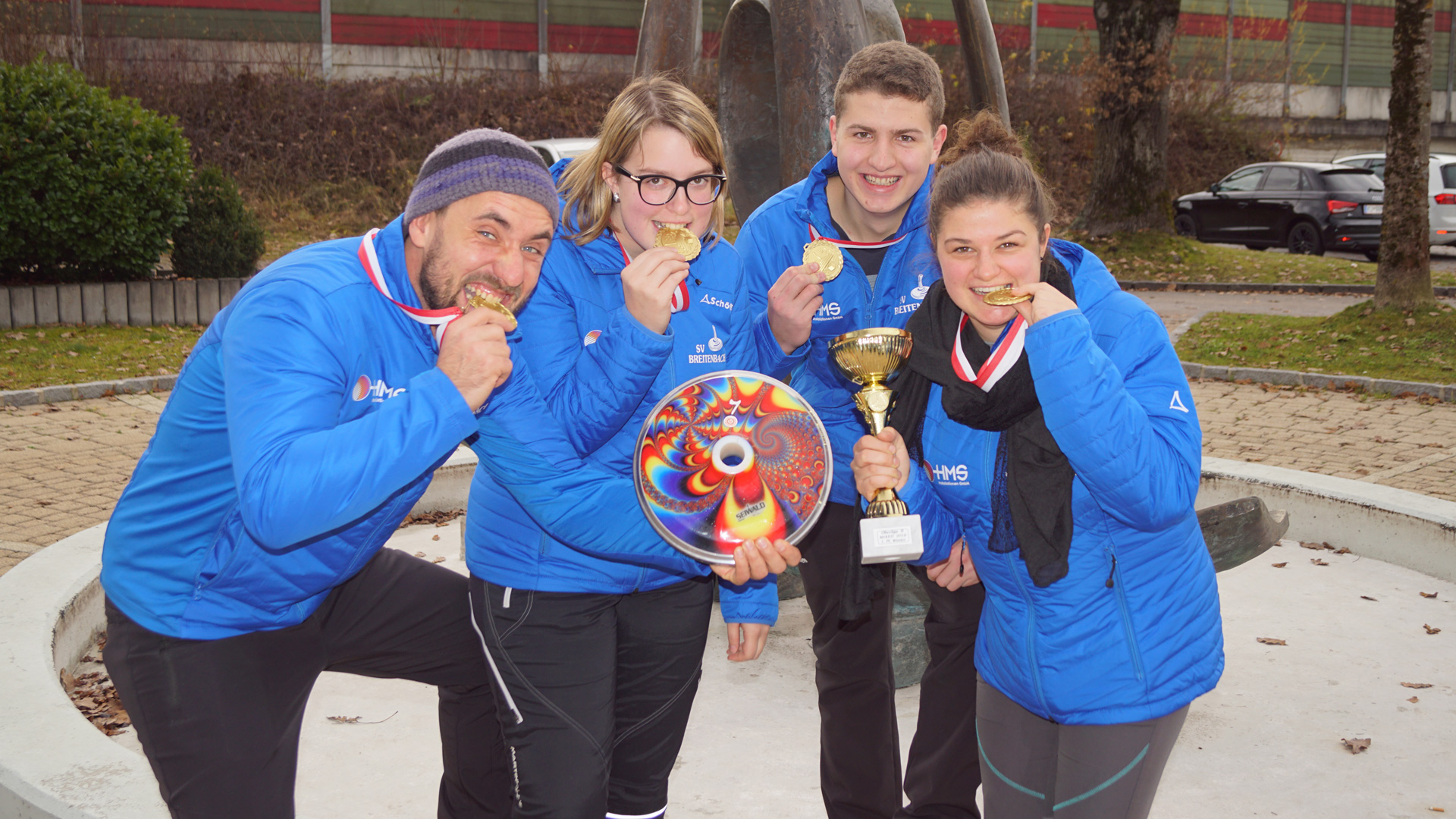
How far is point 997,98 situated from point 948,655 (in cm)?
497

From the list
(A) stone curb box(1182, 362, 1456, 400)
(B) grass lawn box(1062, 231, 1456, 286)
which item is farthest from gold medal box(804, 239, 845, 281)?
(B) grass lawn box(1062, 231, 1456, 286)

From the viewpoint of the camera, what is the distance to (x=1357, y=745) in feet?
14.0

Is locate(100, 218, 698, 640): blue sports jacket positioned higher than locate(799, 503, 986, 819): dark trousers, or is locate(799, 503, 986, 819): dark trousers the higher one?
locate(100, 218, 698, 640): blue sports jacket

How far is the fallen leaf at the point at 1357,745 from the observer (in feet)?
13.9

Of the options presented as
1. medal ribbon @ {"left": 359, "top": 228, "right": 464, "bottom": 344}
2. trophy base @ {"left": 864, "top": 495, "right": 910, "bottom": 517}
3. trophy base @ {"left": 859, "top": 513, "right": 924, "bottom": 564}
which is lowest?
trophy base @ {"left": 859, "top": 513, "right": 924, "bottom": 564}

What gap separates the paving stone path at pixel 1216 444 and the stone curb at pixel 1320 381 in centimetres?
25

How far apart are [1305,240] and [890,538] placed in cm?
2211

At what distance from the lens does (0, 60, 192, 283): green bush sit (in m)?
11.9

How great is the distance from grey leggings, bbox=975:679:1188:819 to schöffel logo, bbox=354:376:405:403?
1551 mm

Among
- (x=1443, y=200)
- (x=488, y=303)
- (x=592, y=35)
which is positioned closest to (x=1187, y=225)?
(x=1443, y=200)

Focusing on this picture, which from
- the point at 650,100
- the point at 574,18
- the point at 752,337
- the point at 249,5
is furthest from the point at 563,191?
the point at 574,18

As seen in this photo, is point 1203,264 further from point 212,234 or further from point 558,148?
point 212,234

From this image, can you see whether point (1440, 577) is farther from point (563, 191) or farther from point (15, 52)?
point (15, 52)

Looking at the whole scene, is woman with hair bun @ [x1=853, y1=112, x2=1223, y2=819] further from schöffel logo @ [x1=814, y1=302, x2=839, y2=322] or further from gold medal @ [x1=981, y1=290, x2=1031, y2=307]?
schöffel logo @ [x1=814, y1=302, x2=839, y2=322]
